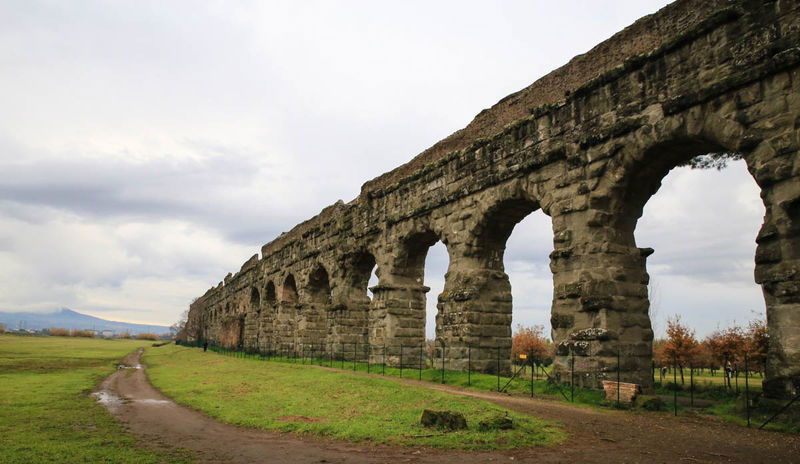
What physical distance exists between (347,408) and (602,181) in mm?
7120

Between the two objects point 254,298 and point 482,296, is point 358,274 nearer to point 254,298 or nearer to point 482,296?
point 482,296

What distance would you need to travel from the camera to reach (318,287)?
2925 cm

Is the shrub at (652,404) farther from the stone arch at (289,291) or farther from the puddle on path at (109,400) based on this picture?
the stone arch at (289,291)

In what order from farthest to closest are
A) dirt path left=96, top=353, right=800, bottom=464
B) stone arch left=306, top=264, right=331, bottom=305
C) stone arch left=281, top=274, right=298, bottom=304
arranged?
stone arch left=281, top=274, right=298, bottom=304 → stone arch left=306, top=264, right=331, bottom=305 → dirt path left=96, top=353, right=800, bottom=464

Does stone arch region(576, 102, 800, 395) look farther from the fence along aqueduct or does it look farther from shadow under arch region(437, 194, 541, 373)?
shadow under arch region(437, 194, 541, 373)

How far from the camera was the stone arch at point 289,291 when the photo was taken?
108 feet

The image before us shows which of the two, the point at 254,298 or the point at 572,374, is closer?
the point at 572,374

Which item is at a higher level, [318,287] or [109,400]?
[318,287]

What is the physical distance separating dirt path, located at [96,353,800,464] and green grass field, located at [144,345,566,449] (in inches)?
15.0

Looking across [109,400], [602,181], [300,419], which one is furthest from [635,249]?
[109,400]

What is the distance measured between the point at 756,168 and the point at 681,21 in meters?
3.63

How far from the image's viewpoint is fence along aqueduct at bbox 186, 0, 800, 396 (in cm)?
888

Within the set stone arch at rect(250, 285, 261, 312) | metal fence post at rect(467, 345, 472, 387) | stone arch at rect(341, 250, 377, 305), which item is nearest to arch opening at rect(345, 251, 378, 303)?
stone arch at rect(341, 250, 377, 305)

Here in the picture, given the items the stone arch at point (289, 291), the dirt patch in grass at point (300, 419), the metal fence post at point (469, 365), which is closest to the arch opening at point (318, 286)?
the stone arch at point (289, 291)
